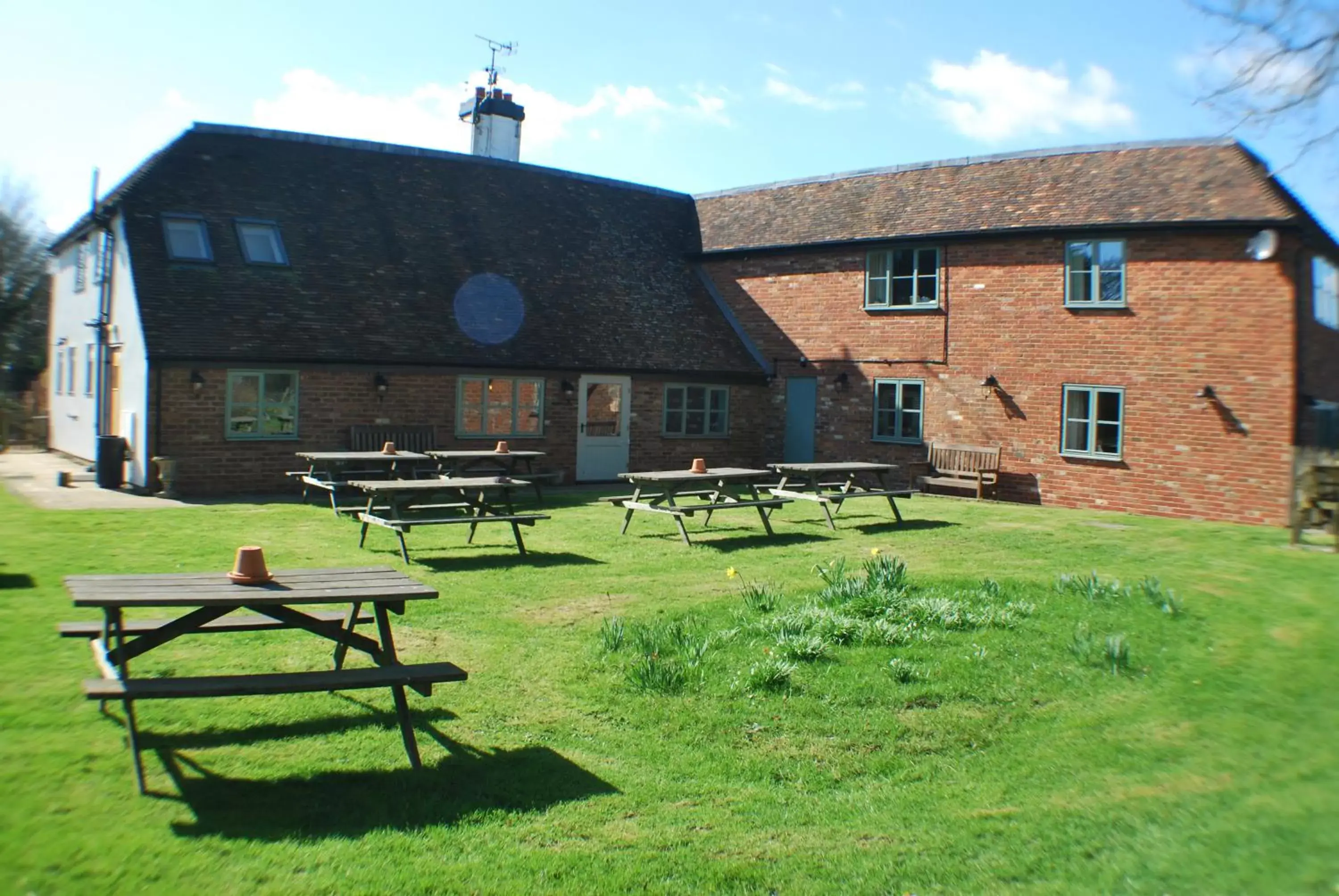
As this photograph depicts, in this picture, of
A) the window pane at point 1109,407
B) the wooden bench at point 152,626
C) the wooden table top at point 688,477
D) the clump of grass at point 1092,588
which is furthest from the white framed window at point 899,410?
the wooden bench at point 152,626

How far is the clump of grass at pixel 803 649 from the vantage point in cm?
801

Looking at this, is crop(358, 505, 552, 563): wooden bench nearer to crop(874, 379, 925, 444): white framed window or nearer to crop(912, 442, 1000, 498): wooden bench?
crop(912, 442, 1000, 498): wooden bench

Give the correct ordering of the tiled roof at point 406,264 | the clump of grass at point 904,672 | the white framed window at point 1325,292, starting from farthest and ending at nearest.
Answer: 1. the white framed window at point 1325,292
2. the tiled roof at point 406,264
3. the clump of grass at point 904,672

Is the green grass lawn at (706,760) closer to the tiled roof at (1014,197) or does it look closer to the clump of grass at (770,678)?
the clump of grass at (770,678)

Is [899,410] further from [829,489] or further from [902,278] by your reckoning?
[829,489]

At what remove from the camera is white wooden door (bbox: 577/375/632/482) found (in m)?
22.6

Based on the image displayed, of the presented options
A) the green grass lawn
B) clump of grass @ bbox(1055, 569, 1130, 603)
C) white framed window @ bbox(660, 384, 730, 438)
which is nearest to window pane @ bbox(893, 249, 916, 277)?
white framed window @ bbox(660, 384, 730, 438)

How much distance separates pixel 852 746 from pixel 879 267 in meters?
18.0

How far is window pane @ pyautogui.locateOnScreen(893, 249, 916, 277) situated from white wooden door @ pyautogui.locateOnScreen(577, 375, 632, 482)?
20.3 ft

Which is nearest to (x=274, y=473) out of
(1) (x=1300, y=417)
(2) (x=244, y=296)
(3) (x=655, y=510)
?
(2) (x=244, y=296)

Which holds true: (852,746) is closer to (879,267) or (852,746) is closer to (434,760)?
(434,760)

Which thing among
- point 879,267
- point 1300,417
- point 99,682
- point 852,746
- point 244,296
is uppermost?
point 879,267

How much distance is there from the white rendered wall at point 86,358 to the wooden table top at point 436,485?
719cm

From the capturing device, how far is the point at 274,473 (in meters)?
18.9
